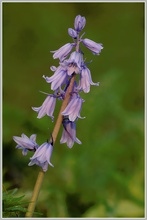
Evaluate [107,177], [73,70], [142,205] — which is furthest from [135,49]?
[73,70]

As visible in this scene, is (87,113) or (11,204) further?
(87,113)

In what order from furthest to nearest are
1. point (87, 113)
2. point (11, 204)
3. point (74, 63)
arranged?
point (87, 113) → point (11, 204) → point (74, 63)

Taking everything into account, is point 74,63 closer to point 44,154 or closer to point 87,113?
point 44,154

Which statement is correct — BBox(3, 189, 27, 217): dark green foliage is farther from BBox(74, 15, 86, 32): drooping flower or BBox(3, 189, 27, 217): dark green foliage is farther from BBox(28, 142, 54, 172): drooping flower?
BBox(74, 15, 86, 32): drooping flower

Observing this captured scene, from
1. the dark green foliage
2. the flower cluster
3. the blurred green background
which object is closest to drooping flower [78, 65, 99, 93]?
the flower cluster

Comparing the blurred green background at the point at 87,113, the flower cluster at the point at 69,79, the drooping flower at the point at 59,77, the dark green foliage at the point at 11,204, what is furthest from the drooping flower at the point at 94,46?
the blurred green background at the point at 87,113

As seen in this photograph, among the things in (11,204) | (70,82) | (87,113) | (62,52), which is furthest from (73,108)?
(87,113)

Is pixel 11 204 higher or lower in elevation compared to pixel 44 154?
lower
